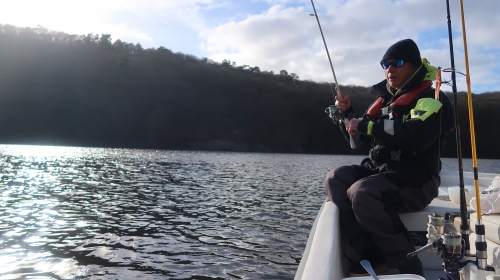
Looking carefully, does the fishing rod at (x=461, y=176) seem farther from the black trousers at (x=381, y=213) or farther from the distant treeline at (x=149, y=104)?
the distant treeline at (x=149, y=104)

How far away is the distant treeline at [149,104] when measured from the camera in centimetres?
6694

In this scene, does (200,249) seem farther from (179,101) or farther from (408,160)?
(179,101)

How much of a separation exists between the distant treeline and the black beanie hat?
61.0 meters

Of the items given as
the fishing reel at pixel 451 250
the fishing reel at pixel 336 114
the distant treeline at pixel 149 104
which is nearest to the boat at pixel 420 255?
the fishing reel at pixel 451 250

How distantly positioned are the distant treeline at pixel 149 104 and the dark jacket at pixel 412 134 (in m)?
61.1

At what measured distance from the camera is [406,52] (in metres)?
3.19

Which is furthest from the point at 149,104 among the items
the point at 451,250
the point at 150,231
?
the point at 451,250

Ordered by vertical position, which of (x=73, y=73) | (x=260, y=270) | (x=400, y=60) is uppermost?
(x=73, y=73)

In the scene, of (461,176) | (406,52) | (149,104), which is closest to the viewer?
(461,176)

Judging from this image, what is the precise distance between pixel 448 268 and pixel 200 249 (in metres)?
5.05

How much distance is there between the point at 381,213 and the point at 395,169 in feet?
1.27

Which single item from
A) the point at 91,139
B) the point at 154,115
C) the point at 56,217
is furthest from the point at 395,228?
the point at 154,115

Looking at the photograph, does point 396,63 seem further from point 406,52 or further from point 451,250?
point 451,250

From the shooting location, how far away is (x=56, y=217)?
890cm
